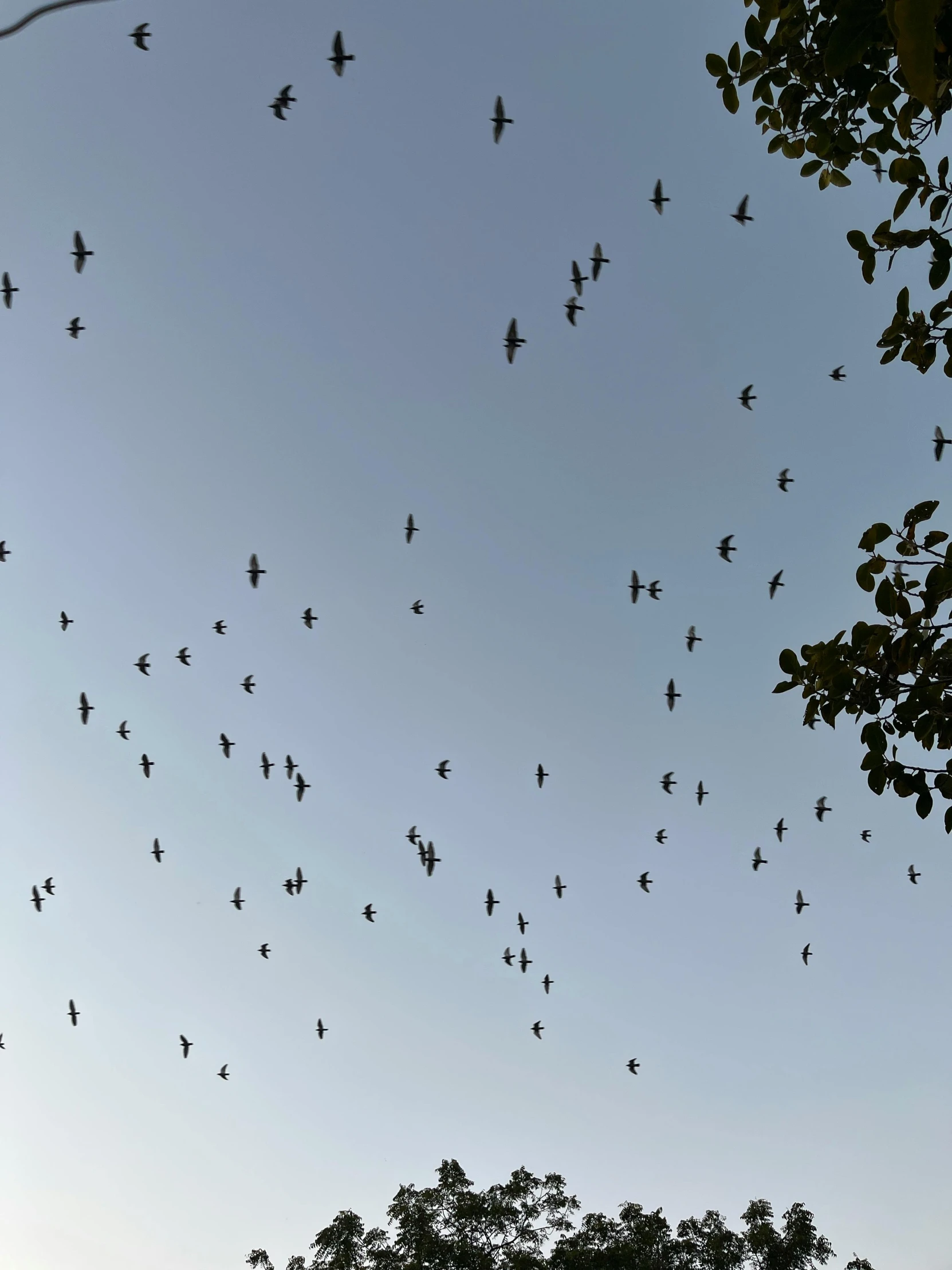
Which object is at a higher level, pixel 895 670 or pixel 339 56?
pixel 339 56

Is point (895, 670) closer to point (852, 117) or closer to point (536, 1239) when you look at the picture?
point (852, 117)

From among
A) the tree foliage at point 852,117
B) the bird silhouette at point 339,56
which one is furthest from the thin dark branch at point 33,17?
the bird silhouette at point 339,56

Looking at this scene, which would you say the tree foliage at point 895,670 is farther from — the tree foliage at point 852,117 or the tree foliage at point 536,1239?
the tree foliage at point 536,1239

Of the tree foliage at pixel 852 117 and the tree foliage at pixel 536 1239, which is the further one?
the tree foliage at pixel 536 1239

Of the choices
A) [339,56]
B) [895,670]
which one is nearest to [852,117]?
[895,670]

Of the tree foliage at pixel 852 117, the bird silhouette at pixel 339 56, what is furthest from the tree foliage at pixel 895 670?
the bird silhouette at pixel 339 56

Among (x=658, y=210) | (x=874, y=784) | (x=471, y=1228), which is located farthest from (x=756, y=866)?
(x=874, y=784)

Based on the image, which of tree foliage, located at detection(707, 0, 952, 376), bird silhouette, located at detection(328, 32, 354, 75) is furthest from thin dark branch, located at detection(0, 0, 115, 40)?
bird silhouette, located at detection(328, 32, 354, 75)

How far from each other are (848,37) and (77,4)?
Result: 310 centimetres

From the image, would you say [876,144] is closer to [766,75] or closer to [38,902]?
[766,75]

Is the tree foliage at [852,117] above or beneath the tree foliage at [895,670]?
above

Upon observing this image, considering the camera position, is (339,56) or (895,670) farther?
(339,56)

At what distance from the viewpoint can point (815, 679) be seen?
5172 mm

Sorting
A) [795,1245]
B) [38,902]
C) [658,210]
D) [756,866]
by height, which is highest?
[658,210]
